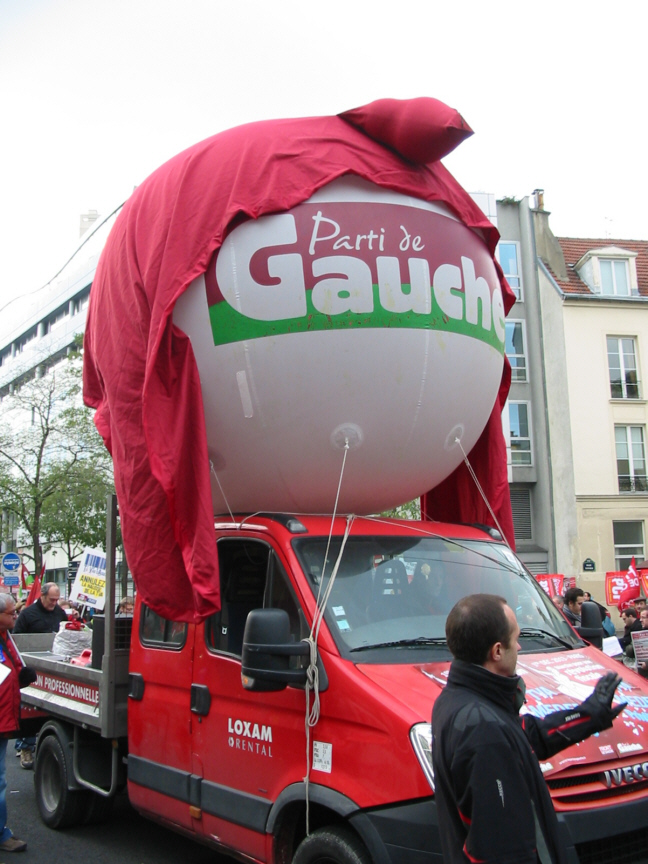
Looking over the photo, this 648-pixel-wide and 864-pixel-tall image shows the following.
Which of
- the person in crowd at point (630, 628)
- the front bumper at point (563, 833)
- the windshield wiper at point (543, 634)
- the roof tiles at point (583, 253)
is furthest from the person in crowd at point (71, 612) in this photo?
the roof tiles at point (583, 253)

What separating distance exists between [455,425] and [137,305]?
6.39 feet

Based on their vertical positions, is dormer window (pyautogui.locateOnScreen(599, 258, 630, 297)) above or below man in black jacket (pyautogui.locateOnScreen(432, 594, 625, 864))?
above

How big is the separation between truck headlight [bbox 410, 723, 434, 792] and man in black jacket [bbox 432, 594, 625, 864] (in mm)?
630

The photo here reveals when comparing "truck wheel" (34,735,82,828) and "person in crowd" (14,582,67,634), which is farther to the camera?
"person in crowd" (14,582,67,634)

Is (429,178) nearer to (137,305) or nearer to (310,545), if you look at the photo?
(137,305)

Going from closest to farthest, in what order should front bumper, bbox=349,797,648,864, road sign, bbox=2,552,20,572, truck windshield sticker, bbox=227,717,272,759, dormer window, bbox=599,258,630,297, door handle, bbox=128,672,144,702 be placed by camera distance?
front bumper, bbox=349,797,648,864 < truck windshield sticker, bbox=227,717,272,759 < door handle, bbox=128,672,144,702 < road sign, bbox=2,552,20,572 < dormer window, bbox=599,258,630,297

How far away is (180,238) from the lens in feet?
15.3

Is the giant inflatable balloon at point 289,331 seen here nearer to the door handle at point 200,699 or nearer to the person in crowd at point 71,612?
the door handle at point 200,699

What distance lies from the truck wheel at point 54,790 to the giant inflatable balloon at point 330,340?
9.56ft

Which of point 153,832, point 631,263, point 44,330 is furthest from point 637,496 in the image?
point 44,330

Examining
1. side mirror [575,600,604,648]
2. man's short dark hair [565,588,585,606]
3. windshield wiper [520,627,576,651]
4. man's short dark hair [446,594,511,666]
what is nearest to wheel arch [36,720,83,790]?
windshield wiper [520,627,576,651]

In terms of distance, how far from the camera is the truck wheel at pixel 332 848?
3465 mm

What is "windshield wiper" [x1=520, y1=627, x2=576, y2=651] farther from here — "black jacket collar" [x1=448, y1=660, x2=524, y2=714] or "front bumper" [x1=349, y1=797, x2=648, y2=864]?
"black jacket collar" [x1=448, y1=660, x2=524, y2=714]

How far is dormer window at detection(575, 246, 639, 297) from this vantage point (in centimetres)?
3094
